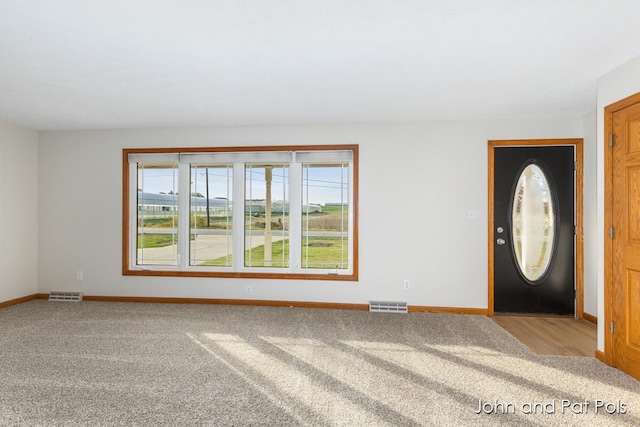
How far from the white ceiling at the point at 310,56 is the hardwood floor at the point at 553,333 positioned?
2.47m

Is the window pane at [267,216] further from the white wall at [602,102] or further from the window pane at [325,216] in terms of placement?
the white wall at [602,102]

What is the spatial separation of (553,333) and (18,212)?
22.6ft

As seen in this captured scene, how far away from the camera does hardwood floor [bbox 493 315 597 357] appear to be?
339cm

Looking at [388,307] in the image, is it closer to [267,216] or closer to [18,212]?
[267,216]

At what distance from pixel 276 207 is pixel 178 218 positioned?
55.9 inches

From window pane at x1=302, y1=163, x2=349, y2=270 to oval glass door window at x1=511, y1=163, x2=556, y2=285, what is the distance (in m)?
2.15

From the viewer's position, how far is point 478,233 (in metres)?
4.56

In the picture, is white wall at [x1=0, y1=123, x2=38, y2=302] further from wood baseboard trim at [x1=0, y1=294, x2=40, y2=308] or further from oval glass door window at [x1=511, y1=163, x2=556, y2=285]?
oval glass door window at [x1=511, y1=163, x2=556, y2=285]

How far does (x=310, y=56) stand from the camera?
271 cm

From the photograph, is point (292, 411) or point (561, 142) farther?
point (561, 142)

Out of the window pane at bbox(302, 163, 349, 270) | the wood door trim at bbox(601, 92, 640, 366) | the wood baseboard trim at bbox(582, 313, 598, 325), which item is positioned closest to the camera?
the wood door trim at bbox(601, 92, 640, 366)

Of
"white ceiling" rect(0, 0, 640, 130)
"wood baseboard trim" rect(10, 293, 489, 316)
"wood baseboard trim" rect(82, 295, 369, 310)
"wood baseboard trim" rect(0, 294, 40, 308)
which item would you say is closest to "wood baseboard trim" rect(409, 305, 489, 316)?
"wood baseboard trim" rect(10, 293, 489, 316)

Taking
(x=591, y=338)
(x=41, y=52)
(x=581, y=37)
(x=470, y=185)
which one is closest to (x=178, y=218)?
(x=41, y=52)

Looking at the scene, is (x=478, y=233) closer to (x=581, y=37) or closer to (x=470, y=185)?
(x=470, y=185)
